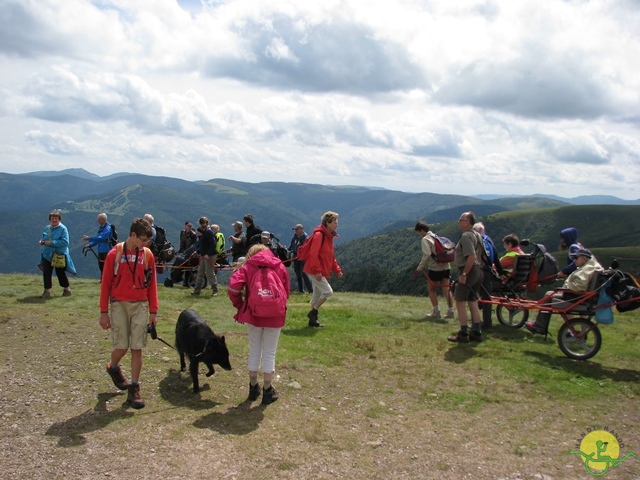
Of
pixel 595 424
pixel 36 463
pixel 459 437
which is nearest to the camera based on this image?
pixel 36 463

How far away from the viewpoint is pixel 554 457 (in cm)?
564

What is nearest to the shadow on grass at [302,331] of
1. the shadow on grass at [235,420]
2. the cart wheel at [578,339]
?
the shadow on grass at [235,420]

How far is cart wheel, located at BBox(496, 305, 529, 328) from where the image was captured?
38.7ft

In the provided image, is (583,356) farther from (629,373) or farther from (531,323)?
(531,323)

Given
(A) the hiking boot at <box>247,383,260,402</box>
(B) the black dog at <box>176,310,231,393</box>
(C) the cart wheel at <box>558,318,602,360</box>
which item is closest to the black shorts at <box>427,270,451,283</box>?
(C) the cart wheel at <box>558,318,602,360</box>

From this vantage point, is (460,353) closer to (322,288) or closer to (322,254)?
(322,288)

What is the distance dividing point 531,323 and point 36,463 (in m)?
9.88

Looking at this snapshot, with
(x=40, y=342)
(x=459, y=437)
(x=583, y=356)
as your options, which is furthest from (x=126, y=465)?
(x=583, y=356)

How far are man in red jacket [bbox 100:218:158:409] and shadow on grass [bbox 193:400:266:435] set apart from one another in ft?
3.44

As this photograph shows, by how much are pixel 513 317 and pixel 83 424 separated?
989 centimetres

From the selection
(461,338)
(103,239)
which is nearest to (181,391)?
(461,338)

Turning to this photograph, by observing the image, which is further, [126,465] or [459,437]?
[459,437]

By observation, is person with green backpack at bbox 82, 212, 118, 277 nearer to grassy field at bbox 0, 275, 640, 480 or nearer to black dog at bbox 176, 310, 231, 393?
grassy field at bbox 0, 275, 640, 480

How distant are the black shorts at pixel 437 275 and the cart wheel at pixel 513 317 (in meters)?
1.48
